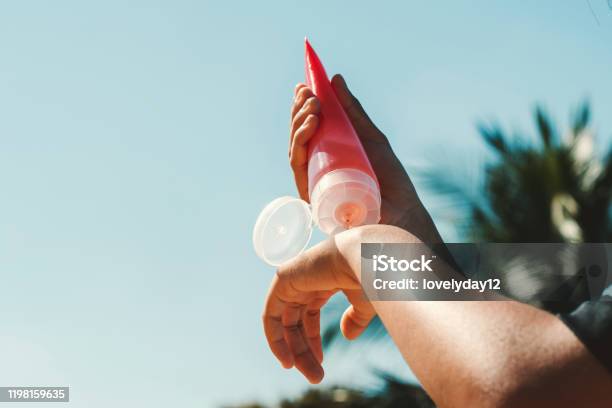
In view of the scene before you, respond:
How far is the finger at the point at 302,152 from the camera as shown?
2076mm

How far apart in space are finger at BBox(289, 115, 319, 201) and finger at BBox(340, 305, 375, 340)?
44 cm

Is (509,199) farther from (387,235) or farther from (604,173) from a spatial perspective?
(387,235)

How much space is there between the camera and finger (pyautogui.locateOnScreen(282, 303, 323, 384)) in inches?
71.1

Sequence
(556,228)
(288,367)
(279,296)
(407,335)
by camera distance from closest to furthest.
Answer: (407,335)
(279,296)
(288,367)
(556,228)

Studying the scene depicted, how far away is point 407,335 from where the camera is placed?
43.8 inches

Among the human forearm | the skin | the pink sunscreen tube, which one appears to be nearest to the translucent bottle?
the pink sunscreen tube

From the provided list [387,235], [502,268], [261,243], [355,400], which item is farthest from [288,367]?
[355,400]

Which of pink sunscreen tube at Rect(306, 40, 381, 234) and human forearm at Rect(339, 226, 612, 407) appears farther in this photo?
pink sunscreen tube at Rect(306, 40, 381, 234)

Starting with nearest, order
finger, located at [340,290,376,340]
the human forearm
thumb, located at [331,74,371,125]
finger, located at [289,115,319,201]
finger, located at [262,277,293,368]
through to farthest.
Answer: the human forearm → finger, located at [262,277,293,368] → finger, located at [340,290,376,340] → finger, located at [289,115,319,201] → thumb, located at [331,74,371,125]

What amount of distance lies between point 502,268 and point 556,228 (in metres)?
3.05

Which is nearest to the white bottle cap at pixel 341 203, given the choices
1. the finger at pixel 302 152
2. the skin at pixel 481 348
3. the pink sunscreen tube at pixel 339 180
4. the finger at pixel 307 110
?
the pink sunscreen tube at pixel 339 180

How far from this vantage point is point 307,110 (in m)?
2.10

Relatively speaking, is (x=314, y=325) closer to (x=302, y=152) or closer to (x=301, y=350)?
(x=301, y=350)

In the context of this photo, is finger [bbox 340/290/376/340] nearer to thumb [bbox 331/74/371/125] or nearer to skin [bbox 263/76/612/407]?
skin [bbox 263/76/612/407]
